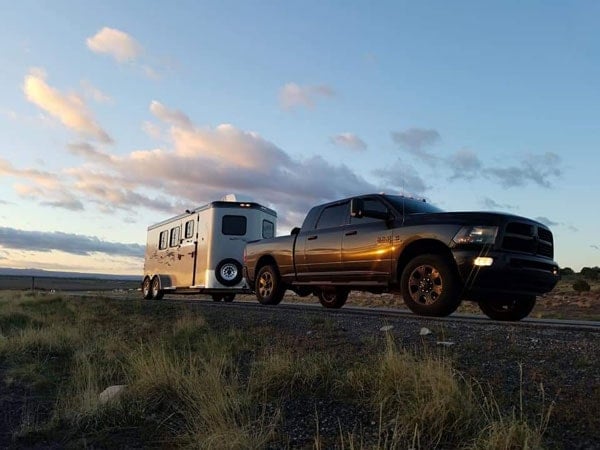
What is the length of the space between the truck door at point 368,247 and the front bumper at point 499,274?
56.8 inches

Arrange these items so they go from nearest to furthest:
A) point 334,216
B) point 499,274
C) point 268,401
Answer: point 268,401 < point 499,274 < point 334,216

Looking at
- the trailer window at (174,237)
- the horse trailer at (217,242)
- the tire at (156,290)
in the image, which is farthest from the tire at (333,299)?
the tire at (156,290)

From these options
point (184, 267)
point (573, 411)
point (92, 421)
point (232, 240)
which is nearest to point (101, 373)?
point (92, 421)

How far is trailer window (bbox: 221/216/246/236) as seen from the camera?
17.7m

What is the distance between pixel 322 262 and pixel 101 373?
488cm

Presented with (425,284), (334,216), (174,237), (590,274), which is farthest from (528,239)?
(590,274)

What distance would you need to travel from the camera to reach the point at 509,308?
9.78 metres

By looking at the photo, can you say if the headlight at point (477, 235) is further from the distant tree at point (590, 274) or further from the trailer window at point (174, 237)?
the distant tree at point (590, 274)

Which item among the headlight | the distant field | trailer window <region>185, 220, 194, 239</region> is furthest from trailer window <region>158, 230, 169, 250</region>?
the distant field

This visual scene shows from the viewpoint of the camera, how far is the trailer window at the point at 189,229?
18997mm

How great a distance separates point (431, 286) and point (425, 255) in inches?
18.0

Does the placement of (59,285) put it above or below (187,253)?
below

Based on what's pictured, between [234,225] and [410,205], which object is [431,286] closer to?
[410,205]

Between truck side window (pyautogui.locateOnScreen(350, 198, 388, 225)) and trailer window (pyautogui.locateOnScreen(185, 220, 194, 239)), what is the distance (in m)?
9.55
